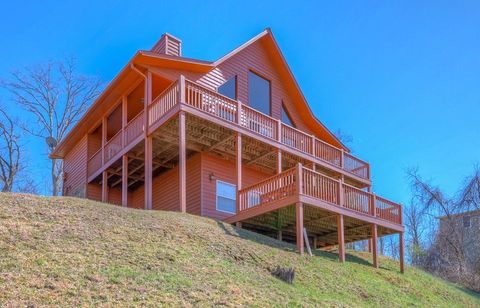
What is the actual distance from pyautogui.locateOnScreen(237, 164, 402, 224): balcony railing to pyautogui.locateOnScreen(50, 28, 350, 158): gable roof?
4807 millimetres

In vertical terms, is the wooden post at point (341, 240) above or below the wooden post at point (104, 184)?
below

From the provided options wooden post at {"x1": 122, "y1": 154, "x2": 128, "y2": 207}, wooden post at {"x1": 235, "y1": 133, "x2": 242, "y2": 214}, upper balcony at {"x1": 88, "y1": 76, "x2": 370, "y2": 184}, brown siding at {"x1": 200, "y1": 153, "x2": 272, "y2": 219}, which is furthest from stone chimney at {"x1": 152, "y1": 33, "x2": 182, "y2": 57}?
wooden post at {"x1": 235, "y1": 133, "x2": 242, "y2": 214}

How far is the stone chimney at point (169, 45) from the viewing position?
67.2 feet

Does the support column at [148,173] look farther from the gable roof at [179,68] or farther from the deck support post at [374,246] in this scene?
the deck support post at [374,246]

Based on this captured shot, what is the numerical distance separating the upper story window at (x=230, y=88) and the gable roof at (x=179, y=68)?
0.85 m

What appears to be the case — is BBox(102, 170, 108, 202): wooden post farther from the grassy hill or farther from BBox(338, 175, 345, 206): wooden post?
BBox(338, 175, 345, 206): wooden post

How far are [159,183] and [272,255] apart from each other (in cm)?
965

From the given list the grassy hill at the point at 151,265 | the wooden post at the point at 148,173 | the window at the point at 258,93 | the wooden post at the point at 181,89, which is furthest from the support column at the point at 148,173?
the window at the point at 258,93

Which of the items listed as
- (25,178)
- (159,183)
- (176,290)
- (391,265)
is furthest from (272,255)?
(25,178)

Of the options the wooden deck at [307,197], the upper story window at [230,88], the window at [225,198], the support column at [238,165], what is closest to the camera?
the wooden deck at [307,197]

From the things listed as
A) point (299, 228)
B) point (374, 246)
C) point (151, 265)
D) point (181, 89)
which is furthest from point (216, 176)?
point (151, 265)

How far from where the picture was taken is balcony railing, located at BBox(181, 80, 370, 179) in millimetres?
17578

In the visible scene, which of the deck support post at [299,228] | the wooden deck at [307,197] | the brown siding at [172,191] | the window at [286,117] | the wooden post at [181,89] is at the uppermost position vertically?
the window at [286,117]

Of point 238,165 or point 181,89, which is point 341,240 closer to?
point 238,165
